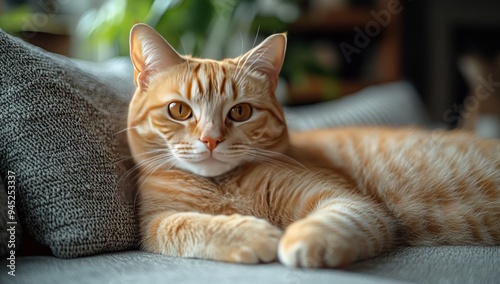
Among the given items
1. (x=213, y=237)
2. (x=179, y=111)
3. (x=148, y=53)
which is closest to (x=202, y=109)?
(x=179, y=111)

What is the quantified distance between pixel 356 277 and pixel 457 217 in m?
0.53

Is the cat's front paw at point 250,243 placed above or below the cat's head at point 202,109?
below

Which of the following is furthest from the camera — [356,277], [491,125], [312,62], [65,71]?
[491,125]

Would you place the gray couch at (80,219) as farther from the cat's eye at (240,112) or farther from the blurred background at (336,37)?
the blurred background at (336,37)

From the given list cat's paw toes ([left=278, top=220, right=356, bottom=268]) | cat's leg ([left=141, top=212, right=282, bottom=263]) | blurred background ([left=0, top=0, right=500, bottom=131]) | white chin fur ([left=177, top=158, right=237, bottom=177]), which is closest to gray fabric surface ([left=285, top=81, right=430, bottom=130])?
blurred background ([left=0, top=0, right=500, bottom=131])

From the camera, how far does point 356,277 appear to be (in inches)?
33.0

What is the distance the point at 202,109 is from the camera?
3.74 ft

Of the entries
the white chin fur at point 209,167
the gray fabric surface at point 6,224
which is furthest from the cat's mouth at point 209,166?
the gray fabric surface at point 6,224

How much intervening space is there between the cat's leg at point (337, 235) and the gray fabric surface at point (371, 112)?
3.03 feet

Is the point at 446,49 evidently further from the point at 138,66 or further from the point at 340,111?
the point at 138,66

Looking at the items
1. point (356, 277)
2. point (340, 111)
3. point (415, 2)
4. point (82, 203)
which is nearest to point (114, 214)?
point (82, 203)

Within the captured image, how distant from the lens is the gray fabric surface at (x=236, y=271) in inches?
33.1

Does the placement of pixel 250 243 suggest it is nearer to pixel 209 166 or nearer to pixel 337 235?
pixel 337 235

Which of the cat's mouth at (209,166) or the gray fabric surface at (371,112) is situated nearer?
the cat's mouth at (209,166)
